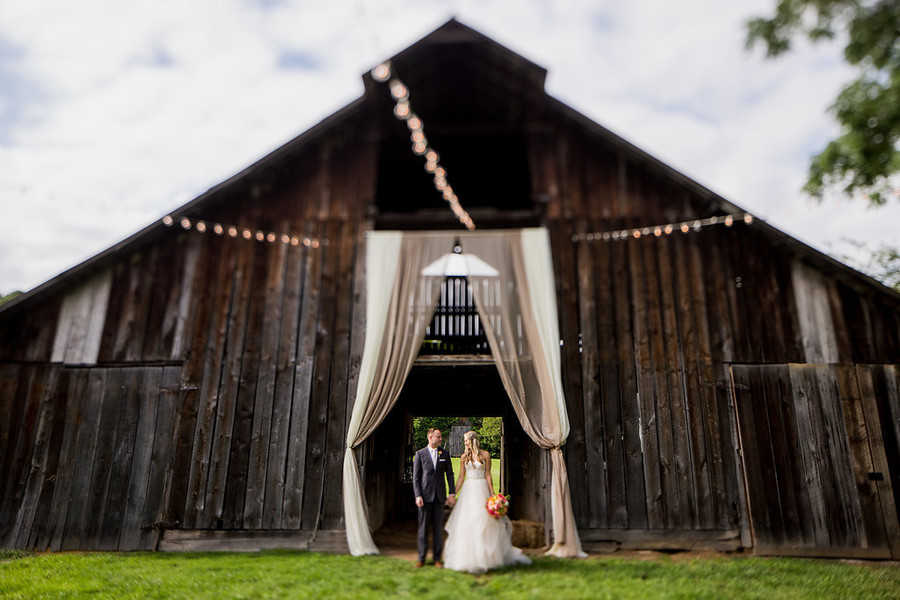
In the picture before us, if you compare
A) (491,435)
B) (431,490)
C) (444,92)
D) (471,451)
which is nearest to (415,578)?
(431,490)

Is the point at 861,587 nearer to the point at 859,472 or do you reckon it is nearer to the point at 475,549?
the point at 859,472

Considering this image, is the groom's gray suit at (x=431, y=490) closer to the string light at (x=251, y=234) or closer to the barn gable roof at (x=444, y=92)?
the string light at (x=251, y=234)

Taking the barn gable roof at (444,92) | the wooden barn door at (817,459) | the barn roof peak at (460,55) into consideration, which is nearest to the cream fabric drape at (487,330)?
the barn gable roof at (444,92)

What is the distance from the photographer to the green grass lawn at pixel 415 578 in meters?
5.53

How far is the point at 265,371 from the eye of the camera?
26.5 feet

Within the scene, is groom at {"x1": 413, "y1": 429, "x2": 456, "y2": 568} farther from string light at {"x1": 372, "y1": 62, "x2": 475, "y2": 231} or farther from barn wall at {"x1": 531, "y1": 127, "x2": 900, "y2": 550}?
string light at {"x1": 372, "y1": 62, "x2": 475, "y2": 231}

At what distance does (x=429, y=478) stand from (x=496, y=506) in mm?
876

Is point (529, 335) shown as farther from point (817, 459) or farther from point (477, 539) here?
point (817, 459)

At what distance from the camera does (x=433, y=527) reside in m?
6.80

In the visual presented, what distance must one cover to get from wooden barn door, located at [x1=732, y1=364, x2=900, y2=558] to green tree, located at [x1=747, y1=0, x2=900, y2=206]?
3064 millimetres

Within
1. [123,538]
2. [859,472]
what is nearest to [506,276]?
[859,472]

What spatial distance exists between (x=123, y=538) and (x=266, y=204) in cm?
498

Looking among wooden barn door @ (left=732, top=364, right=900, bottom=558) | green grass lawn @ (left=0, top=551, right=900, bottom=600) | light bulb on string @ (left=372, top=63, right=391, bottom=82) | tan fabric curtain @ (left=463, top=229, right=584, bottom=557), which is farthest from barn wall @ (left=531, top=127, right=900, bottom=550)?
light bulb on string @ (left=372, top=63, right=391, bottom=82)

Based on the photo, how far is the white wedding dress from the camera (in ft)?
20.7
